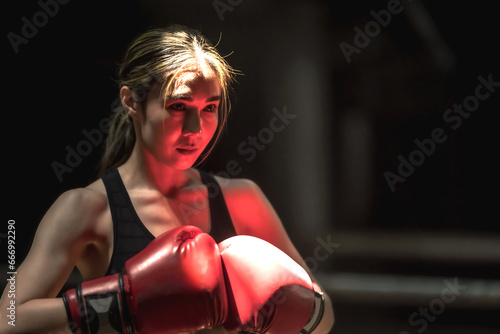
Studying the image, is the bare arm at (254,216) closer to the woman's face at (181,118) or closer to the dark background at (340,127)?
the woman's face at (181,118)

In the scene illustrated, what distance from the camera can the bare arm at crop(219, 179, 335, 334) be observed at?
53.7 inches

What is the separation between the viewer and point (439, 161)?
2.61 m

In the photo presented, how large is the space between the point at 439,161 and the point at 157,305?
1885mm

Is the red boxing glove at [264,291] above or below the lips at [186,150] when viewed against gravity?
below

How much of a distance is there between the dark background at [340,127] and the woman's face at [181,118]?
0.42m

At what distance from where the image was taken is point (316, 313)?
1193mm

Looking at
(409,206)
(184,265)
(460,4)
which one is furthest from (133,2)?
(409,206)

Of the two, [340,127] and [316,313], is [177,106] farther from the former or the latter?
A: [340,127]

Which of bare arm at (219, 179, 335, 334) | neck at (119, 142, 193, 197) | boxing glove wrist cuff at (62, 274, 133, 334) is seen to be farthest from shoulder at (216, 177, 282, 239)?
boxing glove wrist cuff at (62, 274, 133, 334)

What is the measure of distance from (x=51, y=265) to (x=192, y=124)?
408mm

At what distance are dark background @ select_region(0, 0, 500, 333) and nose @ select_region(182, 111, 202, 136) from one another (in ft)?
1.49

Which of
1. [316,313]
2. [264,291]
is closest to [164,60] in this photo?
[264,291]

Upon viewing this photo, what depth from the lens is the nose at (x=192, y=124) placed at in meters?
1.20

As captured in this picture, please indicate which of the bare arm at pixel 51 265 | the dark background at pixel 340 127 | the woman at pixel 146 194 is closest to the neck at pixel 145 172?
the woman at pixel 146 194
